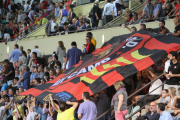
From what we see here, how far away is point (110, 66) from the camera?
846 centimetres

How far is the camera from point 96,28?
14.3m

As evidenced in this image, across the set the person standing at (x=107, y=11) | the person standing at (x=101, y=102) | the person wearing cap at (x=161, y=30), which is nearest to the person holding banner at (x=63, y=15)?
the person standing at (x=107, y=11)

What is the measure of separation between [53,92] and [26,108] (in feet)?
7.79

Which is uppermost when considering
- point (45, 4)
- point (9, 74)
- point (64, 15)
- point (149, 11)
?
point (149, 11)

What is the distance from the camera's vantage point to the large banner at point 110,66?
8023 millimetres

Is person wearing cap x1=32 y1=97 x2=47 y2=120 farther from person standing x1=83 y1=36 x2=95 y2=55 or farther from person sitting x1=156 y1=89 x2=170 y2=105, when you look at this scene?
person sitting x1=156 y1=89 x2=170 y2=105

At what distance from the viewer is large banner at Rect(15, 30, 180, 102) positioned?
802cm

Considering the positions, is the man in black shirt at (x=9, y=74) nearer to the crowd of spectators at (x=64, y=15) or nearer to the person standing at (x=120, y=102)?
the crowd of spectators at (x=64, y=15)

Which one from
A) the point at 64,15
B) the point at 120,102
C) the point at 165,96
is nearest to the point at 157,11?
the point at 165,96

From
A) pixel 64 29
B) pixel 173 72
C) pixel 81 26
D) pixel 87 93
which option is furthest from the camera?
pixel 64 29

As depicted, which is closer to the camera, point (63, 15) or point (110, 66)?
point (110, 66)

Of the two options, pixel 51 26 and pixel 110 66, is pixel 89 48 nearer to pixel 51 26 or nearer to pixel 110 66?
pixel 110 66

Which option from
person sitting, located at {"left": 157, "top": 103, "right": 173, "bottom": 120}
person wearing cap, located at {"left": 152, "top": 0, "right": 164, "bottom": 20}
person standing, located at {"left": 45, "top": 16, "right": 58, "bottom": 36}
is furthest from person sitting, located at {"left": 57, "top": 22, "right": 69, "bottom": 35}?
person sitting, located at {"left": 157, "top": 103, "right": 173, "bottom": 120}

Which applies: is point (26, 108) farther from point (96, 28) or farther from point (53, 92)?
point (96, 28)
